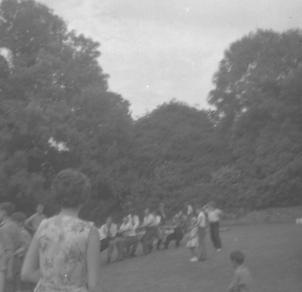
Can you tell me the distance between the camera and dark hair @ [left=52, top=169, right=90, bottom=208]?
4.43 metres

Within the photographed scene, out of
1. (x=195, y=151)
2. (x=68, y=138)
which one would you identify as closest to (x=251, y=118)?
(x=195, y=151)

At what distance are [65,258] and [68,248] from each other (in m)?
0.06

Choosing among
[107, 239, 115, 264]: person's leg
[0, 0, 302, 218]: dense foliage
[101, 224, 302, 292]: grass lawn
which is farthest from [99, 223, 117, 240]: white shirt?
[0, 0, 302, 218]: dense foliage

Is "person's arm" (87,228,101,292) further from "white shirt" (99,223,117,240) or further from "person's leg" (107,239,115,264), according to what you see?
"person's leg" (107,239,115,264)

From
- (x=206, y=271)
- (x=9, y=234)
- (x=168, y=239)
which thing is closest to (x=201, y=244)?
(x=206, y=271)

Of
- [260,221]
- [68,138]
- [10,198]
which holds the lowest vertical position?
[260,221]

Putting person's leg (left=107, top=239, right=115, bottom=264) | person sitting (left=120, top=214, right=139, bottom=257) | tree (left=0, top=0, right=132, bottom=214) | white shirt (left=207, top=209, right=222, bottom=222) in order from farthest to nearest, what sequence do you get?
tree (left=0, top=0, right=132, bottom=214), person sitting (left=120, top=214, right=139, bottom=257), person's leg (left=107, top=239, right=115, bottom=264), white shirt (left=207, top=209, right=222, bottom=222)

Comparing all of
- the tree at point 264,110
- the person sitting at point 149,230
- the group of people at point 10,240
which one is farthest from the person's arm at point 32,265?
the tree at point 264,110

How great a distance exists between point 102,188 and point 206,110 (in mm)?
21808

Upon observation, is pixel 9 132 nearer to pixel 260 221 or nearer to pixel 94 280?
pixel 260 221

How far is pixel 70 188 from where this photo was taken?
443cm

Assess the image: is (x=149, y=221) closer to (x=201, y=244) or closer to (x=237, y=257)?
(x=201, y=244)

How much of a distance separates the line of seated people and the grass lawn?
672 mm

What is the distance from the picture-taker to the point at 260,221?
153 feet
